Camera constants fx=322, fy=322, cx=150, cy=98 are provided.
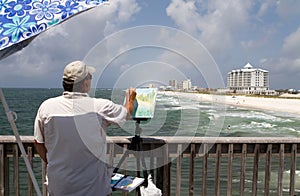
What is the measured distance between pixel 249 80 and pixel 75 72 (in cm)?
13365

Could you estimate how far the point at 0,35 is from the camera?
177 centimetres

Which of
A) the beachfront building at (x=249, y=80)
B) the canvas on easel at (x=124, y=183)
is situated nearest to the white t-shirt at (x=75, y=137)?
the canvas on easel at (x=124, y=183)

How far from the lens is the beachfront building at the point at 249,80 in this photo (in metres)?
127

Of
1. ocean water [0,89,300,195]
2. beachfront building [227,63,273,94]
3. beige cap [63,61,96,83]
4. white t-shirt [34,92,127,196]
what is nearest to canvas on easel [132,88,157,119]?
ocean water [0,89,300,195]

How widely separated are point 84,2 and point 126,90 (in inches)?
24.7

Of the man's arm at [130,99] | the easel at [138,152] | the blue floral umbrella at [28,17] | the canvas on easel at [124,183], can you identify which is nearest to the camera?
the blue floral umbrella at [28,17]

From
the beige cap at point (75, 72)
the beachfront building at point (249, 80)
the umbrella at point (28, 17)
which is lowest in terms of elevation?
the beige cap at point (75, 72)

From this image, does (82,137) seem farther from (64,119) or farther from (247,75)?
(247,75)

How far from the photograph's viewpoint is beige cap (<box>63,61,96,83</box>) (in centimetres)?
191

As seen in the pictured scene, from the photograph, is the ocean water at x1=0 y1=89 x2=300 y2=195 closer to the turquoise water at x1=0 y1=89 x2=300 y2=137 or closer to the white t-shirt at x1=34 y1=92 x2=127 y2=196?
the turquoise water at x1=0 y1=89 x2=300 y2=137

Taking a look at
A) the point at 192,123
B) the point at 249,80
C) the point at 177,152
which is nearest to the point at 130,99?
the point at 177,152

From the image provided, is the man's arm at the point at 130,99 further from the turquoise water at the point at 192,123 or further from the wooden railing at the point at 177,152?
the wooden railing at the point at 177,152

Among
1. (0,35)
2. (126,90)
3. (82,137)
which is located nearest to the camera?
(0,35)

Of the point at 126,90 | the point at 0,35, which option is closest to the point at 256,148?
the point at 126,90
